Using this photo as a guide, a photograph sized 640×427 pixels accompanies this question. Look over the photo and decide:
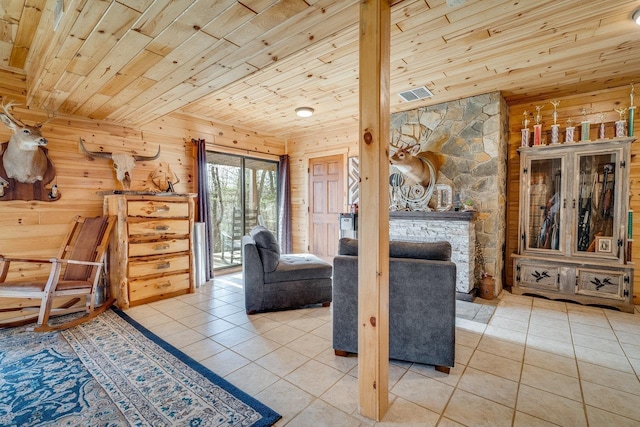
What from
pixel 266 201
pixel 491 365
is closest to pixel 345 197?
pixel 266 201

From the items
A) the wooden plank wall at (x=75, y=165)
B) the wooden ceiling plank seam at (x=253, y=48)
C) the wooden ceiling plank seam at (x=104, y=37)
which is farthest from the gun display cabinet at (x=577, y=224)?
the wooden plank wall at (x=75, y=165)

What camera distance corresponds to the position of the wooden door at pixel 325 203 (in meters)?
5.45

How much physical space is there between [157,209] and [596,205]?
5.21 metres

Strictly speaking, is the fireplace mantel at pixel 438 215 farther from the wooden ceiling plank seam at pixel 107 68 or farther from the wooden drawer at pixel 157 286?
the wooden ceiling plank seam at pixel 107 68

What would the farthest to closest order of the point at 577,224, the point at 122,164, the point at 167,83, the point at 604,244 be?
1. the point at 122,164
2. the point at 577,224
3. the point at 604,244
4. the point at 167,83

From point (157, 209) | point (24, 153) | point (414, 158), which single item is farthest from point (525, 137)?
point (24, 153)

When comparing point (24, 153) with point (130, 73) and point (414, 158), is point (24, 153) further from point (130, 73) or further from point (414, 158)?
point (414, 158)

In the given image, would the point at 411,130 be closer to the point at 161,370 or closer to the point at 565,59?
the point at 565,59

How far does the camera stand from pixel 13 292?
261 cm

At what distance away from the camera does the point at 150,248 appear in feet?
11.7

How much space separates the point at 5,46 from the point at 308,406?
3.95 m

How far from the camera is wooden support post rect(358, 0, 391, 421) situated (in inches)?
60.6

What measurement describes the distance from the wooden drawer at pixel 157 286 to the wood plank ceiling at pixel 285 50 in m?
1.98

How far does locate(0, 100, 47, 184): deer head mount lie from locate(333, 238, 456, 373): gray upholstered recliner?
3114 millimetres
